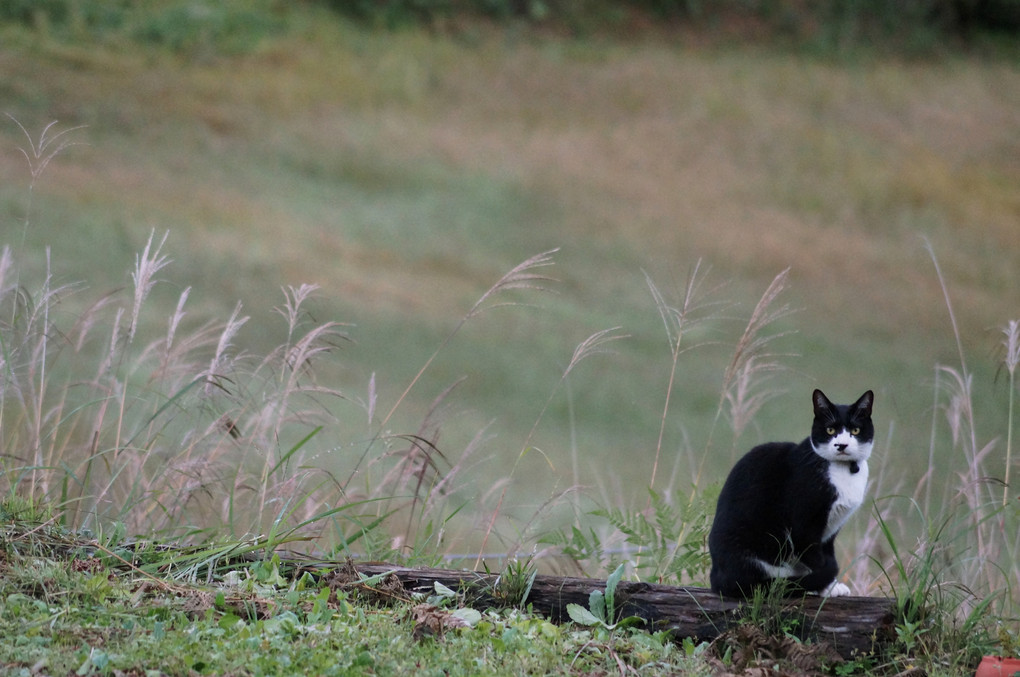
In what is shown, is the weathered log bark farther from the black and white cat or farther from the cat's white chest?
the cat's white chest

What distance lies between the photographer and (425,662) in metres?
1.73

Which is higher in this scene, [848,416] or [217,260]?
[848,416]

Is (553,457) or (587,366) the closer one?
(553,457)

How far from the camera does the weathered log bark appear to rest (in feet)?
6.25

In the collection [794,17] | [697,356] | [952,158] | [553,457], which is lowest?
[553,457]

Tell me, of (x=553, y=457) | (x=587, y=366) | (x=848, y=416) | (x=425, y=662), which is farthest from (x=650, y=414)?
(x=425, y=662)

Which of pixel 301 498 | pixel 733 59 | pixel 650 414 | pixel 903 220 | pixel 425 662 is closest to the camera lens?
pixel 425 662

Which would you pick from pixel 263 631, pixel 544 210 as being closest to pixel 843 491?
pixel 263 631

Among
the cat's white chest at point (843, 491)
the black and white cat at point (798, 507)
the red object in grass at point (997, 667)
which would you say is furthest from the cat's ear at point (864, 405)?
the red object in grass at point (997, 667)

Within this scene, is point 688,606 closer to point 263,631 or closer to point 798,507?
point 798,507

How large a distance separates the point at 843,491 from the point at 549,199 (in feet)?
14.0

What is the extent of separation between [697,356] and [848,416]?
3554mm

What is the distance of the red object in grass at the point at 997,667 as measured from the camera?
1.76 meters

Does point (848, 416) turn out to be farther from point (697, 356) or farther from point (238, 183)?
point (238, 183)
